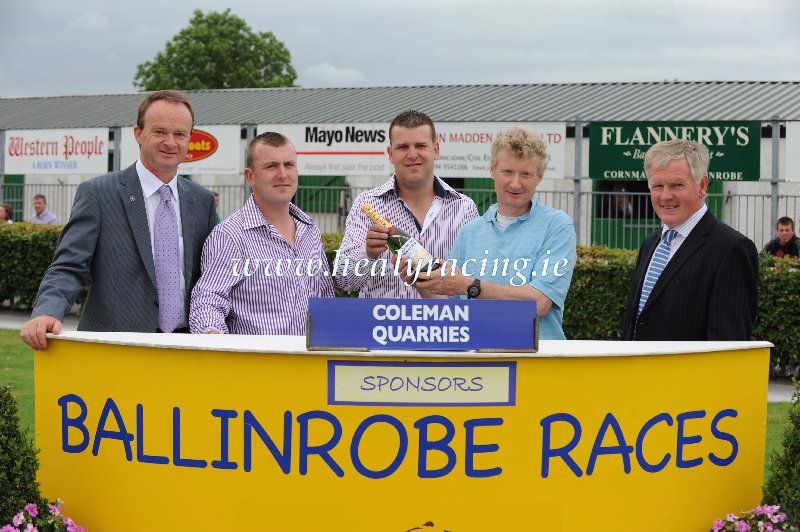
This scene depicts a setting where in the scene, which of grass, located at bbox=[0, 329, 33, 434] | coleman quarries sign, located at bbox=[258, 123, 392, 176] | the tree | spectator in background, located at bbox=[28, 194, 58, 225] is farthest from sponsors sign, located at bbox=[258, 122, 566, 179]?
the tree

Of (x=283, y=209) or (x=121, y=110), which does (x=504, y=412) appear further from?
(x=121, y=110)

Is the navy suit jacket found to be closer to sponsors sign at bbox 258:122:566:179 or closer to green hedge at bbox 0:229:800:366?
green hedge at bbox 0:229:800:366

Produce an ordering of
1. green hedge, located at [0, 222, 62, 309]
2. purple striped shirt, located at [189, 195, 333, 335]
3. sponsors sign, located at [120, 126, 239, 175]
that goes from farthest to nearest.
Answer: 1. sponsors sign, located at [120, 126, 239, 175]
2. green hedge, located at [0, 222, 62, 309]
3. purple striped shirt, located at [189, 195, 333, 335]

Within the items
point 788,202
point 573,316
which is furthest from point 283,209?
point 788,202

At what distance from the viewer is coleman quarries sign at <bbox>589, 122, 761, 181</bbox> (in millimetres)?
15438

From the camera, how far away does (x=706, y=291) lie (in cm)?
430

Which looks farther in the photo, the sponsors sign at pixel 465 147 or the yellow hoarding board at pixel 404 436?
the sponsors sign at pixel 465 147

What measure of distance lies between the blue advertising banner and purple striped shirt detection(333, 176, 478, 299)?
1090 millimetres

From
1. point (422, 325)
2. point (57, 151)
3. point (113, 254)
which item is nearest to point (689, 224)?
point (422, 325)

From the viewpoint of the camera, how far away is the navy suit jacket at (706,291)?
424cm

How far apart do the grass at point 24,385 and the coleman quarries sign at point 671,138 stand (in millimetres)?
6449

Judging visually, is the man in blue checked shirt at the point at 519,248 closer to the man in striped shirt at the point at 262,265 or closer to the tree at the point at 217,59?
the man in striped shirt at the point at 262,265

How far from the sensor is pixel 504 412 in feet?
12.1

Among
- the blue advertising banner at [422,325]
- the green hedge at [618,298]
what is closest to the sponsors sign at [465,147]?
the green hedge at [618,298]
